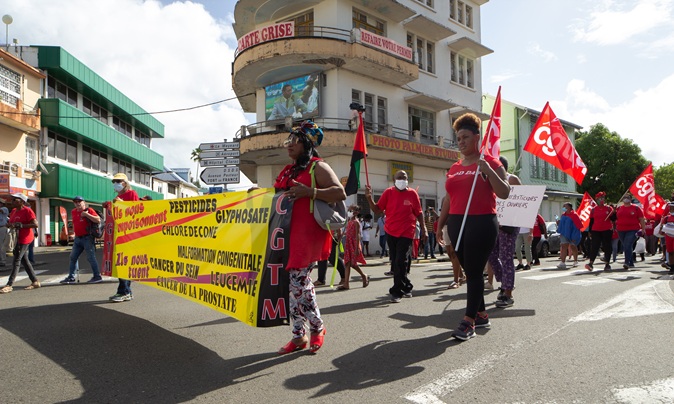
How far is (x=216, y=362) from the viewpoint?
12.4ft

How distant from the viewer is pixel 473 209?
4.45 metres

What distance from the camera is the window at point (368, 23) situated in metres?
23.0

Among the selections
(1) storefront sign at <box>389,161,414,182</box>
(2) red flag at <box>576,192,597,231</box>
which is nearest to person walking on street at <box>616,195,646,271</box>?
(2) red flag at <box>576,192,597,231</box>

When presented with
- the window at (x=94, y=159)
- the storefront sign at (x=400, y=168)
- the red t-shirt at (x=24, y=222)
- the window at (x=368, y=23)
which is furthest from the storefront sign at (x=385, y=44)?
the window at (x=94, y=159)

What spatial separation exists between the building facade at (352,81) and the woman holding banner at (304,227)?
16509 mm

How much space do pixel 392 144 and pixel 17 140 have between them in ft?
65.3

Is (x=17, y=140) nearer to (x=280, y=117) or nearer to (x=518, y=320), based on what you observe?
(x=280, y=117)

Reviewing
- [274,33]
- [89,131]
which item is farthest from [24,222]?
[89,131]

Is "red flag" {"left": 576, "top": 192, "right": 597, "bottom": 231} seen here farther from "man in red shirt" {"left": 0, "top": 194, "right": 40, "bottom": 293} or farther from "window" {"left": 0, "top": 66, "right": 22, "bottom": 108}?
"window" {"left": 0, "top": 66, "right": 22, "bottom": 108}

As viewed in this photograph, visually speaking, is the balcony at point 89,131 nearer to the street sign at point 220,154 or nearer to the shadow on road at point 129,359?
the street sign at point 220,154

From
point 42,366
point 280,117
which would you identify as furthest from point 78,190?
point 42,366

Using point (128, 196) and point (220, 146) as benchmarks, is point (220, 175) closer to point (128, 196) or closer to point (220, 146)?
point (220, 146)

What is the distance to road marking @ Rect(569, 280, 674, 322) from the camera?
18.4 ft

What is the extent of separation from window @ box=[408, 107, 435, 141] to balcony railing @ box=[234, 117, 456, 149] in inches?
10.2
